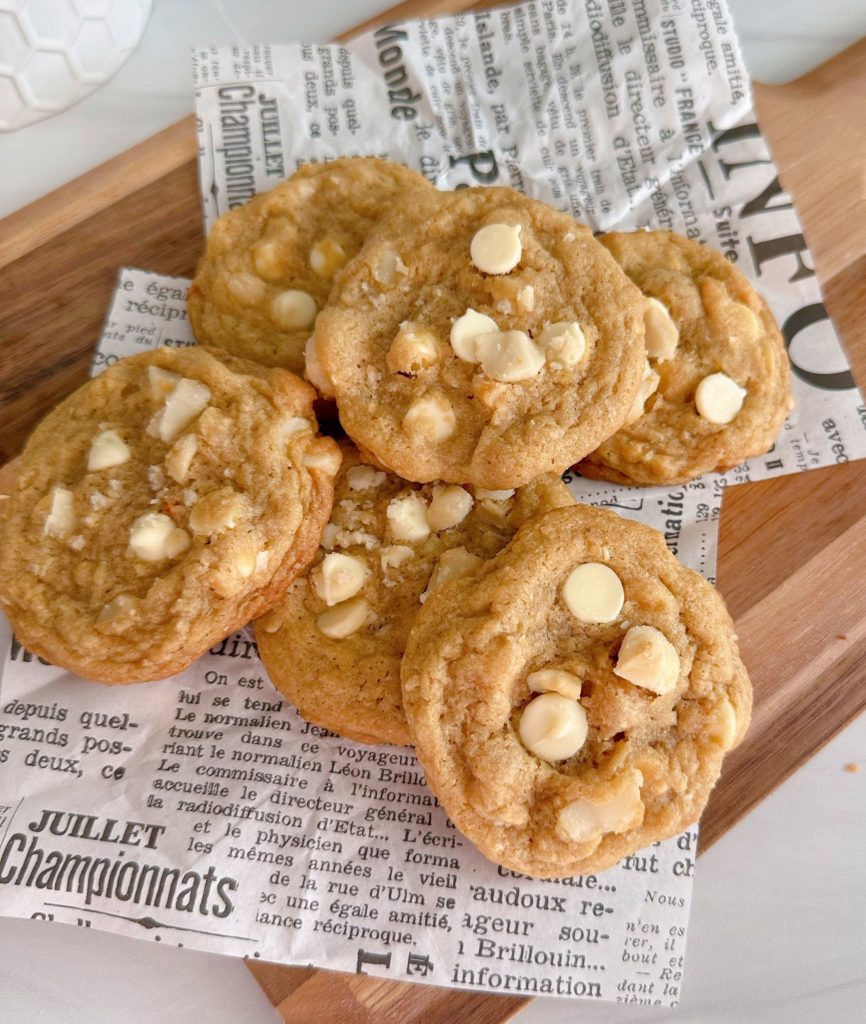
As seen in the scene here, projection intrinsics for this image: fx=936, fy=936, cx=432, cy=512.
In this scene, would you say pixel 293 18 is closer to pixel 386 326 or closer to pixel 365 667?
pixel 386 326

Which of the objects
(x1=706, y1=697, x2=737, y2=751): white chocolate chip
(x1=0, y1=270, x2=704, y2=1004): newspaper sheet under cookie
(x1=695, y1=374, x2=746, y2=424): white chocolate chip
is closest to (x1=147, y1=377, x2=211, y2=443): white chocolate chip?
(x1=0, y1=270, x2=704, y2=1004): newspaper sheet under cookie

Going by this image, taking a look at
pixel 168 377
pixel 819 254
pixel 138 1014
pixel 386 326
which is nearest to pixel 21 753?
pixel 138 1014

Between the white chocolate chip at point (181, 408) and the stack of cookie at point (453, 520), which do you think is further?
the white chocolate chip at point (181, 408)

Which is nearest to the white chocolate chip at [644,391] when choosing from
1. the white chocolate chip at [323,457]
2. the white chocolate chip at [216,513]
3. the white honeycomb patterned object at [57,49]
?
the white chocolate chip at [323,457]

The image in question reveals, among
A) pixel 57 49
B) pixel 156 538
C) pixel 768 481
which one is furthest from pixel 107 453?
pixel 768 481

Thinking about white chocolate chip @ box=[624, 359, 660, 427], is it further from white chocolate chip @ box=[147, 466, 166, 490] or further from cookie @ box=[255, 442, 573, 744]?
white chocolate chip @ box=[147, 466, 166, 490]

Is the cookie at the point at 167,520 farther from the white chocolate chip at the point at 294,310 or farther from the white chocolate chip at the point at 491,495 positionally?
the white chocolate chip at the point at 491,495
